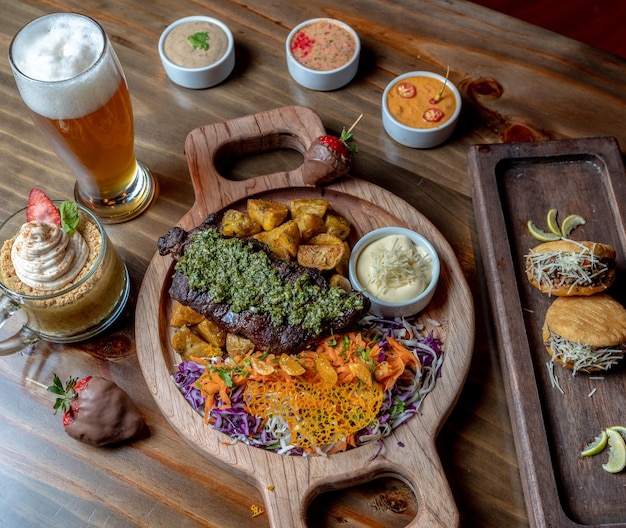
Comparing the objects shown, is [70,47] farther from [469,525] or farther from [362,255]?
[469,525]


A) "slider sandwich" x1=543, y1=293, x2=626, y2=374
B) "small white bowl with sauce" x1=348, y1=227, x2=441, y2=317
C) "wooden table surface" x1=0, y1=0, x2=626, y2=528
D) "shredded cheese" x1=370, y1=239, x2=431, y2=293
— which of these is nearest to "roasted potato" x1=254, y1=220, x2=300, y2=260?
"small white bowl with sauce" x1=348, y1=227, x2=441, y2=317

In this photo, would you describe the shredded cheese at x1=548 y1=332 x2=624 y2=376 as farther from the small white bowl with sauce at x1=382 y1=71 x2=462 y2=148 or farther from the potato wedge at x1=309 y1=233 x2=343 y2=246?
the small white bowl with sauce at x1=382 y1=71 x2=462 y2=148

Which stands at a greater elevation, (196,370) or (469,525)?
(196,370)

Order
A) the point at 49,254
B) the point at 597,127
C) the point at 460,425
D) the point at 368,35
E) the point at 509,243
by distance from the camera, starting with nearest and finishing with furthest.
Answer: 1. the point at 49,254
2. the point at 460,425
3. the point at 509,243
4. the point at 597,127
5. the point at 368,35

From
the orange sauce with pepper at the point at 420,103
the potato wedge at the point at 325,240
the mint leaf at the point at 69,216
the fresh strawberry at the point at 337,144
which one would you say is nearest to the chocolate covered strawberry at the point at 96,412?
the mint leaf at the point at 69,216

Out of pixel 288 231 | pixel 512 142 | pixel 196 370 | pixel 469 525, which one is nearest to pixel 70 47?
pixel 288 231

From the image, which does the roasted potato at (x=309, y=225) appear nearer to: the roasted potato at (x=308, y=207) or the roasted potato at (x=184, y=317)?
the roasted potato at (x=308, y=207)
